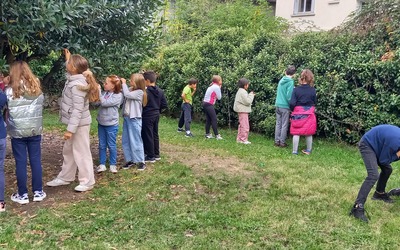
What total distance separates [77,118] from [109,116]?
1.01m

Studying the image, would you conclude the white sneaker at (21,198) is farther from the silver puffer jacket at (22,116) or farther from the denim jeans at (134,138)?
the denim jeans at (134,138)

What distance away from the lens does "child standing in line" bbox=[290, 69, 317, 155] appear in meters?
8.40

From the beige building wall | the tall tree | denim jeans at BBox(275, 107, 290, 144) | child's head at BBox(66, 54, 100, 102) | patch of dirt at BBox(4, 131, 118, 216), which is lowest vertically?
patch of dirt at BBox(4, 131, 118, 216)

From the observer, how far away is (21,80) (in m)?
4.99

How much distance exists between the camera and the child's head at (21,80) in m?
4.96

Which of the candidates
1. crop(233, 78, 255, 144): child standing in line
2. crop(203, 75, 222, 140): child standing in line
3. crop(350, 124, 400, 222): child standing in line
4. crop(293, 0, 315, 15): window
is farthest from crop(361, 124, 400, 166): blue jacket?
crop(293, 0, 315, 15): window

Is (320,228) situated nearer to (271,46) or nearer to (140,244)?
(140,244)

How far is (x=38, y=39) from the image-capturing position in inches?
215

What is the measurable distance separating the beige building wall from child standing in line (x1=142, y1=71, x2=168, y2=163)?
13359 mm

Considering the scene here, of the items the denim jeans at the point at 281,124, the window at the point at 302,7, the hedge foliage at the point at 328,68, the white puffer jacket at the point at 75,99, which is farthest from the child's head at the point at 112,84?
the window at the point at 302,7

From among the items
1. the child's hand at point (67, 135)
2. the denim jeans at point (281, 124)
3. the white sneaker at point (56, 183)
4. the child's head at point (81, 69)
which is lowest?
the white sneaker at point (56, 183)

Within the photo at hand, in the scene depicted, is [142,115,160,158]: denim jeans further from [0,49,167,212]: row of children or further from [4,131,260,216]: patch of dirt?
[4,131,260,216]: patch of dirt

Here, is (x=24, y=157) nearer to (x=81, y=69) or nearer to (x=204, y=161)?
(x=81, y=69)

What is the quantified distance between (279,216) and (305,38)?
6.72 meters
